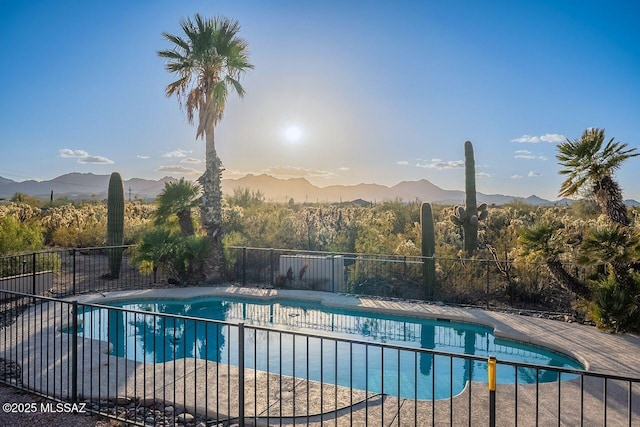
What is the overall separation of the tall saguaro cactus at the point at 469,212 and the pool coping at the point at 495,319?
13.3 feet

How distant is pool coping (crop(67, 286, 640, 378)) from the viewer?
5.93 metres

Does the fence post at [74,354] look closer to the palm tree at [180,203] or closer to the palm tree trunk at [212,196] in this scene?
the palm tree trunk at [212,196]

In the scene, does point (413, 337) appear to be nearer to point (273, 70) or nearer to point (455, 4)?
point (455, 4)

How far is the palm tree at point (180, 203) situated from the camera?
12492mm

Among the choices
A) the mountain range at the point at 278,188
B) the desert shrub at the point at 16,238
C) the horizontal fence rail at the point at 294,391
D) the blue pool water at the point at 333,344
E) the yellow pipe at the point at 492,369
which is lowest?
the blue pool water at the point at 333,344

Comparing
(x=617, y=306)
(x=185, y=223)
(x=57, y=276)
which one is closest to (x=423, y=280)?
(x=617, y=306)

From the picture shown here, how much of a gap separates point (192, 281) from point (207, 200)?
8.13ft

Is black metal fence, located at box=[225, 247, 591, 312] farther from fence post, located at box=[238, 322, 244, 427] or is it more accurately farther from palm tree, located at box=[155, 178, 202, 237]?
fence post, located at box=[238, 322, 244, 427]

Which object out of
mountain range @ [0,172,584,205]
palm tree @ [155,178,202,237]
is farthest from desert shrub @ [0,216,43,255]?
mountain range @ [0,172,584,205]

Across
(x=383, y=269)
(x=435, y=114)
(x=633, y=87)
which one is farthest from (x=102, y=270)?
(x=633, y=87)

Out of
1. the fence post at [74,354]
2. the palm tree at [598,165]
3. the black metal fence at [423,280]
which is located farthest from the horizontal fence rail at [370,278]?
the fence post at [74,354]

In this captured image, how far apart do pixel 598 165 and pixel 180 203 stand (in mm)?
10343

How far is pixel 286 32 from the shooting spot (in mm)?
11812

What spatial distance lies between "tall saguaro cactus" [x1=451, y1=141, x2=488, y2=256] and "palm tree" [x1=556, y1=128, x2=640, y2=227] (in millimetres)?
4851
